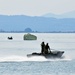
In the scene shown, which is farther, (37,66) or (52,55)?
(52,55)

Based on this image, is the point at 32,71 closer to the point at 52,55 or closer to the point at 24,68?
the point at 24,68

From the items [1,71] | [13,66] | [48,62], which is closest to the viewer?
[1,71]

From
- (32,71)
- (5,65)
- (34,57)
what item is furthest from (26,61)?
(32,71)

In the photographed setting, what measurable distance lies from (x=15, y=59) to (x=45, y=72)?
1214 centimetres

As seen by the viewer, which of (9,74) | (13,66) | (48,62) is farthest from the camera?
(48,62)

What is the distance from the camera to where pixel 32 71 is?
4166cm

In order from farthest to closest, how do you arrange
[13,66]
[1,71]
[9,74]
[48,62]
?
[48,62] → [13,66] → [1,71] → [9,74]

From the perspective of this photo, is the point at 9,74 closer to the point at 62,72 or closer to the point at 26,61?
the point at 62,72

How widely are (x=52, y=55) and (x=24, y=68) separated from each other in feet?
27.2

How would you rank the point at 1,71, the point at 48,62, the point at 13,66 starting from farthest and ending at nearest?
the point at 48,62 < the point at 13,66 < the point at 1,71

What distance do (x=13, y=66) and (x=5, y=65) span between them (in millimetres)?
1244

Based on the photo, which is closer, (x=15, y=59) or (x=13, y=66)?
(x=13, y=66)

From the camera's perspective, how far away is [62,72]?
4050cm

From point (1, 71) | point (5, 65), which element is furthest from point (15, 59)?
point (1, 71)
